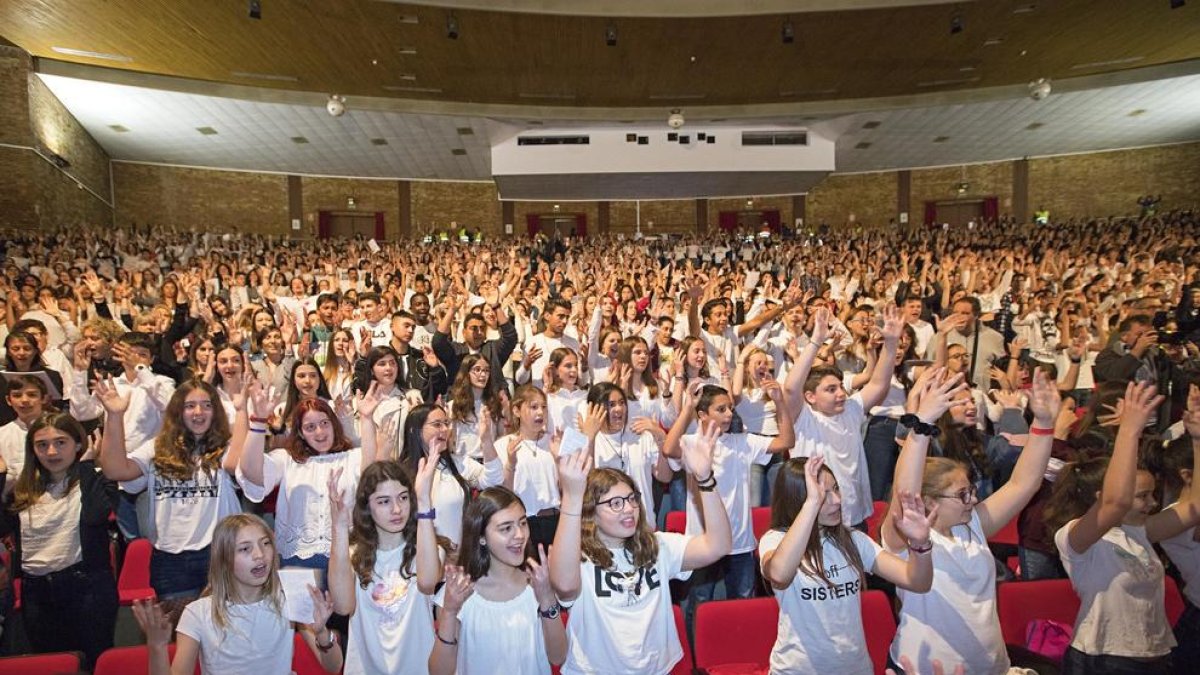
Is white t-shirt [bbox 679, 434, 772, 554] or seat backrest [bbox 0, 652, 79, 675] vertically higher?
white t-shirt [bbox 679, 434, 772, 554]

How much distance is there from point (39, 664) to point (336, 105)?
14879 mm

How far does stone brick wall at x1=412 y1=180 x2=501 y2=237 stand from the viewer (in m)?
24.2

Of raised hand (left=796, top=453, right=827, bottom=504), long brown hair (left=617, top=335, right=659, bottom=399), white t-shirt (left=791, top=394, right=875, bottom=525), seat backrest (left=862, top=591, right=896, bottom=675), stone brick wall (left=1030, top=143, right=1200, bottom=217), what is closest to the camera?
raised hand (left=796, top=453, right=827, bottom=504)

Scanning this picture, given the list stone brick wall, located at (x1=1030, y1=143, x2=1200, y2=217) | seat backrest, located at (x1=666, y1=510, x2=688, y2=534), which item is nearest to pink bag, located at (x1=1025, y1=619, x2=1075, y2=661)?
seat backrest, located at (x1=666, y1=510, x2=688, y2=534)

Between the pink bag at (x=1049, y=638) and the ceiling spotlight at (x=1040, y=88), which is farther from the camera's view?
the ceiling spotlight at (x=1040, y=88)

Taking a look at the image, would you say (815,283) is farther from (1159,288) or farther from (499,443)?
(499,443)

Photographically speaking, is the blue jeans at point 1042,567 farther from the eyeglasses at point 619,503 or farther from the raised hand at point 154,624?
the raised hand at point 154,624

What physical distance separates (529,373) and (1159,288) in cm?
801

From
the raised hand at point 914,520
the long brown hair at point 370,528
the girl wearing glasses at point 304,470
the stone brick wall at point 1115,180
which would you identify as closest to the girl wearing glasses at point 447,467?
the girl wearing glasses at point 304,470

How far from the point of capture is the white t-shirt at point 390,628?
257cm

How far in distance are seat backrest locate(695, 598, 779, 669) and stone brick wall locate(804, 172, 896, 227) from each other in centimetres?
2276

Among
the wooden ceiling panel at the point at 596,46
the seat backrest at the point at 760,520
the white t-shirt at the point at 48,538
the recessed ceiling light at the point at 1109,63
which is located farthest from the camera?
the recessed ceiling light at the point at 1109,63

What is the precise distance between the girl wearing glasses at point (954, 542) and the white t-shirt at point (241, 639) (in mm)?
2214

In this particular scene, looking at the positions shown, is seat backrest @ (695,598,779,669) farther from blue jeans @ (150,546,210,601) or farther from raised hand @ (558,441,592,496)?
blue jeans @ (150,546,210,601)
